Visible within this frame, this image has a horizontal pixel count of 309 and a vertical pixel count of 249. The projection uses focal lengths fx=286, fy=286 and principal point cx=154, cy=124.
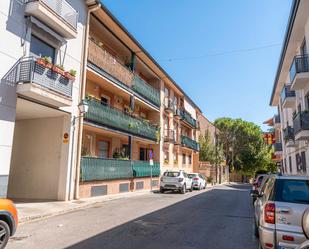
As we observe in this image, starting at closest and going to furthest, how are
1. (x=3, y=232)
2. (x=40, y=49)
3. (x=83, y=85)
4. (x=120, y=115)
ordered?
(x=3, y=232), (x=40, y=49), (x=83, y=85), (x=120, y=115)

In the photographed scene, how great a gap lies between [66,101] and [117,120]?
19.9 feet

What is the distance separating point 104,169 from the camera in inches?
664

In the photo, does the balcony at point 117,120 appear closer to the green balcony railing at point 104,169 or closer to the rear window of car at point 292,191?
the green balcony railing at point 104,169

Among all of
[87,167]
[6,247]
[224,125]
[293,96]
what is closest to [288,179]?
[6,247]

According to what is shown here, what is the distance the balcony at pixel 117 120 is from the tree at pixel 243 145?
119ft

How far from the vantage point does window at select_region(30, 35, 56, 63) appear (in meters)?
12.2

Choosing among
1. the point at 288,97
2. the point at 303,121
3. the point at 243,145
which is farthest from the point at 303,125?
the point at 243,145

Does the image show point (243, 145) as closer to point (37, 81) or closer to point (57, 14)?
point (57, 14)

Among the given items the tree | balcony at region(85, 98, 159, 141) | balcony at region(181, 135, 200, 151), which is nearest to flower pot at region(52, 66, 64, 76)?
balcony at region(85, 98, 159, 141)

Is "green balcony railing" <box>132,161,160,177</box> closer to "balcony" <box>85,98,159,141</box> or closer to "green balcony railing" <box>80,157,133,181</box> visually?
"green balcony railing" <box>80,157,133,181</box>

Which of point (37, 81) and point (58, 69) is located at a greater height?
point (58, 69)

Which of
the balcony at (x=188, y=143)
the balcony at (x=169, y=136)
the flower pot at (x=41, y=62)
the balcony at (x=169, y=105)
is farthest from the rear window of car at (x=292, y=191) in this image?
the balcony at (x=188, y=143)

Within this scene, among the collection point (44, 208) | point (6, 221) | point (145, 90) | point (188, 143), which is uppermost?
point (145, 90)

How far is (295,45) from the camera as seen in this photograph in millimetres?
19703
